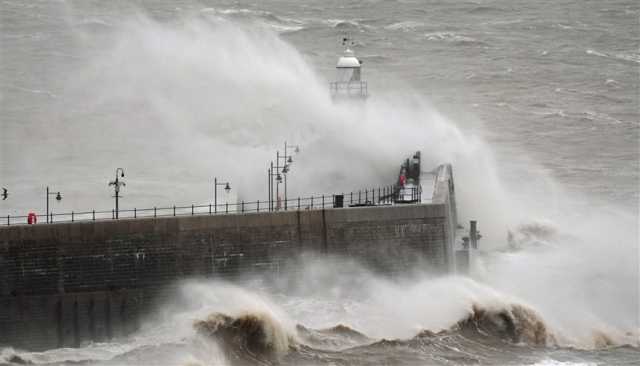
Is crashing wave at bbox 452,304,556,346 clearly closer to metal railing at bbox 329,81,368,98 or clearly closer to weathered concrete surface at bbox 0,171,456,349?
weathered concrete surface at bbox 0,171,456,349

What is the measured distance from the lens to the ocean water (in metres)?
32.0

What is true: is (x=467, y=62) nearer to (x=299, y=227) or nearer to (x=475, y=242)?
(x=475, y=242)

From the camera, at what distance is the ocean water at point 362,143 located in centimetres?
3203

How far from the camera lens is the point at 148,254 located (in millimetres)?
31328

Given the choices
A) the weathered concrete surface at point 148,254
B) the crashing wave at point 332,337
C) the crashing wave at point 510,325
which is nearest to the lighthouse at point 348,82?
the weathered concrete surface at point 148,254

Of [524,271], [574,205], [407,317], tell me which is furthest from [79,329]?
[574,205]

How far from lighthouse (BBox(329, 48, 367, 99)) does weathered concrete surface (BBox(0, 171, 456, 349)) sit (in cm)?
Result: 1216

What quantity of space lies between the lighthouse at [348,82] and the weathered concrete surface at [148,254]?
1216 cm

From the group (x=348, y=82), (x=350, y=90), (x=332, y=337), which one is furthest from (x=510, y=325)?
(x=348, y=82)

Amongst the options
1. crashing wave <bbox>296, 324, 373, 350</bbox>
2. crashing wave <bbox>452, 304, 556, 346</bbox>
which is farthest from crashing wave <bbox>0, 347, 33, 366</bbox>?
crashing wave <bbox>452, 304, 556, 346</bbox>

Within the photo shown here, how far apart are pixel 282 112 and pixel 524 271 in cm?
1450

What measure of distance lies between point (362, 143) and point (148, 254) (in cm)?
1289

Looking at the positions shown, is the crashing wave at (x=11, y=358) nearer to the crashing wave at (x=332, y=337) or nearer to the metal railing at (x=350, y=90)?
the crashing wave at (x=332, y=337)

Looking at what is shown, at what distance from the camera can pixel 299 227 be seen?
32688 millimetres
